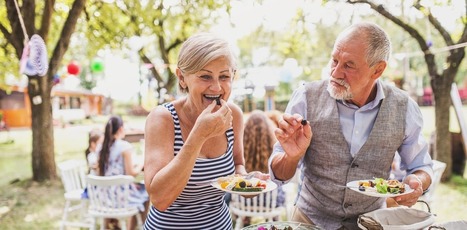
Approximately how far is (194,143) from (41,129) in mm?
6756

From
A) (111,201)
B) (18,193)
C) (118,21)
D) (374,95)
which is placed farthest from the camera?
(118,21)

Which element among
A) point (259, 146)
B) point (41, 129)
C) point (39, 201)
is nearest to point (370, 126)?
point (259, 146)

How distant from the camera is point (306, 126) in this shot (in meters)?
1.62

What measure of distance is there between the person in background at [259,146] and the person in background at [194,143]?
2759mm

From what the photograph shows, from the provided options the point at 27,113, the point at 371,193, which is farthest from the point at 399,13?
the point at 27,113

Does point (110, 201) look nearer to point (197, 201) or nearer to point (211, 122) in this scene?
point (197, 201)

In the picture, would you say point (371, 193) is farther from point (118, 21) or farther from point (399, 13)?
point (118, 21)

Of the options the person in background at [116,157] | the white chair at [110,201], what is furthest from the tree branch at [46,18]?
the white chair at [110,201]

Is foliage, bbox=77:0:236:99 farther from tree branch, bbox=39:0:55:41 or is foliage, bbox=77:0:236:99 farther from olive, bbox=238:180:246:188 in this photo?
olive, bbox=238:180:246:188

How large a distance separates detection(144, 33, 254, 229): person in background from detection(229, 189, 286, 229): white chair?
2.62m

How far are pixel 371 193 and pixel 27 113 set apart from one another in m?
23.5

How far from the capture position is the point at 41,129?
23.8 ft

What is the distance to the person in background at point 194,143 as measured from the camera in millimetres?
1357

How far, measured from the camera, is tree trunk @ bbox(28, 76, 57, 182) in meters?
7.07
